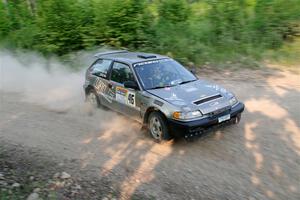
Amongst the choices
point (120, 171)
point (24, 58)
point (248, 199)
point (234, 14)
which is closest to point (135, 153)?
point (120, 171)

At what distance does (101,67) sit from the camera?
28.6ft

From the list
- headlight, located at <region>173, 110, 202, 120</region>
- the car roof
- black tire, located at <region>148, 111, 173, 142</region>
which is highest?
the car roof

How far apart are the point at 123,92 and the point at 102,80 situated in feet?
3.44

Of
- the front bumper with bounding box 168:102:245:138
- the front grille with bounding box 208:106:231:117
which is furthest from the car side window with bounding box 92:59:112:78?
the front grille with bounding box 208:106:231:117

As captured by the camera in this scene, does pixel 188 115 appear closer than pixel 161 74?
Yes

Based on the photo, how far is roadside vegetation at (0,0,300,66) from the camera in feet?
42.8

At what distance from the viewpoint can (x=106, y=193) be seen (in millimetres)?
5297

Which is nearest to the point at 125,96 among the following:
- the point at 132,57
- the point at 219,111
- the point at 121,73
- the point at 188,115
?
the point at 121,73

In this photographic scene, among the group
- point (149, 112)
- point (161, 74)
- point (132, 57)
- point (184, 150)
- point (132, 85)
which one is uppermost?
point (132, 57)

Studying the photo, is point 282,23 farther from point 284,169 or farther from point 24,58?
point 24,58

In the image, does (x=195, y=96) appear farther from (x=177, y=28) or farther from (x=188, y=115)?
(x=177, y=28)

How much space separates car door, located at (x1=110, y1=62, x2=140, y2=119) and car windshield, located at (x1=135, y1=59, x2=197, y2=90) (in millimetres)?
253

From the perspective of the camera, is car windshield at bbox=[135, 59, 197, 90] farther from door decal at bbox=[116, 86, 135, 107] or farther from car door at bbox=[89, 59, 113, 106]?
car door at bbox=[89, 59, 113, 106]

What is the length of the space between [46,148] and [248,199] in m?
4.07
